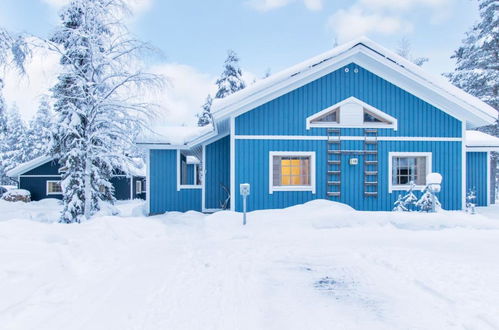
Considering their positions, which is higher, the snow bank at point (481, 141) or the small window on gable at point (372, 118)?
the small window on gable at point (372, 118)

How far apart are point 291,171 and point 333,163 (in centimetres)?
142

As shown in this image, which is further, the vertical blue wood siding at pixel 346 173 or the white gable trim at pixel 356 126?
the white gable trim at pixel 356 126

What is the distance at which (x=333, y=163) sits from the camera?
9789 millimetres

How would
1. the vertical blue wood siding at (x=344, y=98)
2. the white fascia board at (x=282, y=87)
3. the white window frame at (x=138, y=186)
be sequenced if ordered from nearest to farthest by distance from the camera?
the white fascia board at (x=282, y=87), the vertical blue wood siding at (x=344, y=98), the white window frame at (x=138, y=186)

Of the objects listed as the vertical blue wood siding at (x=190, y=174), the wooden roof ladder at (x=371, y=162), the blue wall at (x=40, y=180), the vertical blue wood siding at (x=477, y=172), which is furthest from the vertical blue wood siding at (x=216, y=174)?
the blue wall at (x=40, y=180)

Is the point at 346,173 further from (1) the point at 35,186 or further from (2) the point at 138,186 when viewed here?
(1) the point at 35,186

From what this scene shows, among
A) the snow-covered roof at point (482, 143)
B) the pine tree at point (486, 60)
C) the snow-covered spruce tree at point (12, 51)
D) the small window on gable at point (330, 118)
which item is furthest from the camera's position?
the pine tree at point (486, 60)

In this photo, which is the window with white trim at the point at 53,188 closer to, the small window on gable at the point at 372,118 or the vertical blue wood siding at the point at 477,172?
the small window on gable at the point at 372,118

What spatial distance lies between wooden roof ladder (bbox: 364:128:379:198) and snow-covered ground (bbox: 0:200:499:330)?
249 cm

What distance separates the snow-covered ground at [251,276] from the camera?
287cm

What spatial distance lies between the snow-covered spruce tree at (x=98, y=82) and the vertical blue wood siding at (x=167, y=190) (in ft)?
5.04

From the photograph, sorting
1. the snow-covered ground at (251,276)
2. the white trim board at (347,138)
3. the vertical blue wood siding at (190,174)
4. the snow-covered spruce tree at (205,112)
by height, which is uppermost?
the snow-covered spruce tree at (205,112)

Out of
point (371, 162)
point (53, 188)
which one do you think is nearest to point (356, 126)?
point (371, 162)

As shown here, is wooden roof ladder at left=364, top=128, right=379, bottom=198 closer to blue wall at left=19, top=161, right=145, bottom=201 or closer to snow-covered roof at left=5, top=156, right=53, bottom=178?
blue wall at left=19, top=161, right=145, bottom=201
